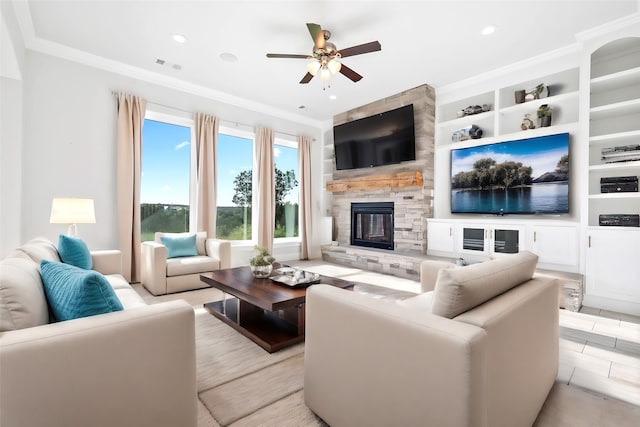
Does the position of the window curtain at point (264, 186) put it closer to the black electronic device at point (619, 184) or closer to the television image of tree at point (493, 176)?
the television image of tree at point (493, 176)

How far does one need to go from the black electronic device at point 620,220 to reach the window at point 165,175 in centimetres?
519

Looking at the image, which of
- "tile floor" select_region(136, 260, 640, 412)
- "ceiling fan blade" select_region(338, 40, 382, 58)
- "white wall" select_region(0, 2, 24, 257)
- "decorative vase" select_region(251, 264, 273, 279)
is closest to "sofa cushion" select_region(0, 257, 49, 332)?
"decorative vase" select_region(251, 264, 273, 279)

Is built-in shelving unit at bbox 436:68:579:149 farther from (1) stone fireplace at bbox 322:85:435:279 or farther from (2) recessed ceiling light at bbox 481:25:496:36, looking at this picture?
(2) recessed ceiling light at bbox 481:25:496:36

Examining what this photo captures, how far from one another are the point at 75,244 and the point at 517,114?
5.21m

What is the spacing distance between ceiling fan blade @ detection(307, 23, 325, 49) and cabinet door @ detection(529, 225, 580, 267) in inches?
127

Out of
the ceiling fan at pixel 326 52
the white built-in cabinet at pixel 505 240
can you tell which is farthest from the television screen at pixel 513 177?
the ceiling fan at pixel 326 52

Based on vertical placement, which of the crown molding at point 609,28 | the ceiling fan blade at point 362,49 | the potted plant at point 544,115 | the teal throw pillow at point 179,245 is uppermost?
the crown molding at point 609,28

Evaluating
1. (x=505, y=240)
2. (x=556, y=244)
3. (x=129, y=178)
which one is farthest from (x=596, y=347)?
(x=129, y=178)

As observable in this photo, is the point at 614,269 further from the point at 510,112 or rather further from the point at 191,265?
the point at 191,265

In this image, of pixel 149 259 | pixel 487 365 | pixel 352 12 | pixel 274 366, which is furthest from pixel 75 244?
pixel 352 12

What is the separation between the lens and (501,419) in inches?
40.3

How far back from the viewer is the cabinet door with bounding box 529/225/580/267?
3352 millimetres

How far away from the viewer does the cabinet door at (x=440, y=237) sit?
4.41 m

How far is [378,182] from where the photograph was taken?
5.18 meters
